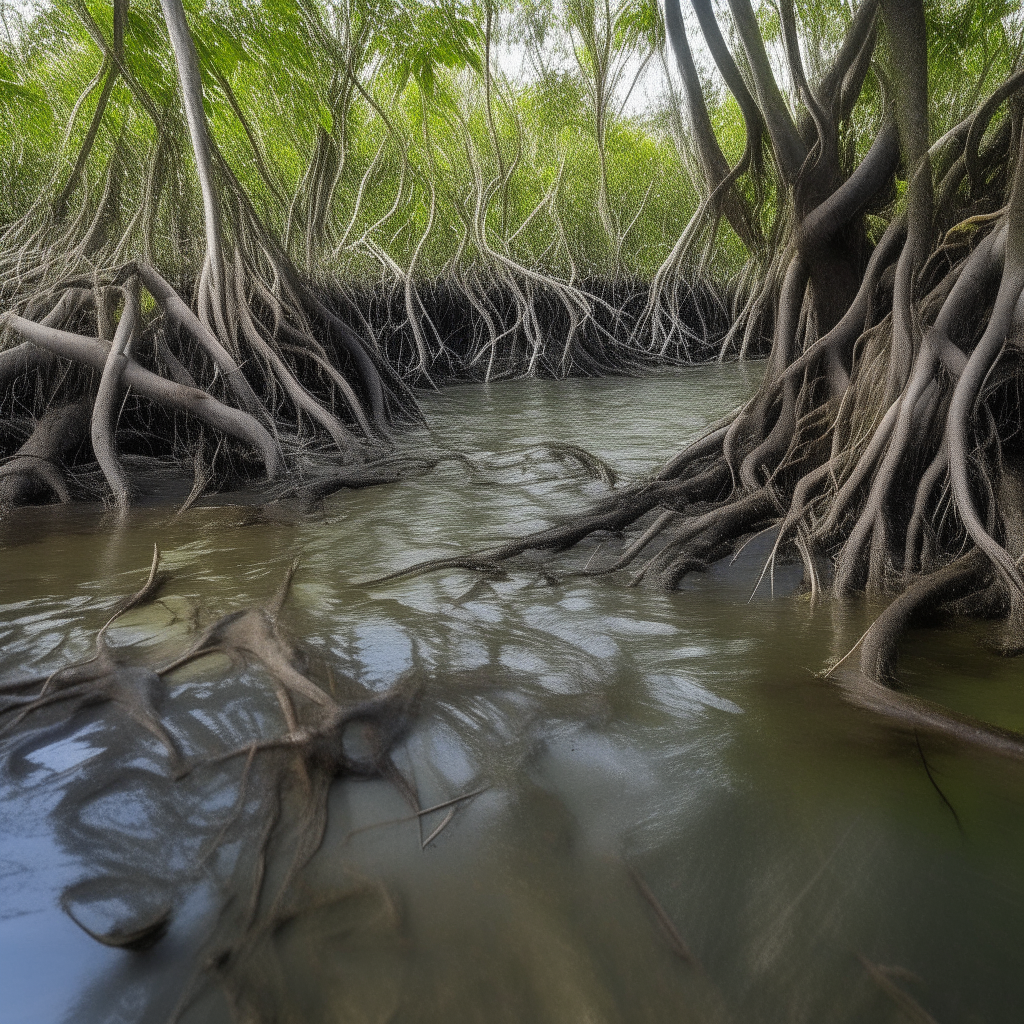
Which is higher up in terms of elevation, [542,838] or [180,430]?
[180,430]

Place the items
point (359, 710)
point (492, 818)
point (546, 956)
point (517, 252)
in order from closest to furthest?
point (546, 956), point (492, 818), point (359, 710), point (517, 252)

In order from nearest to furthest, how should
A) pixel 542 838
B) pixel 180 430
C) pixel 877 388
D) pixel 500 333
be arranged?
1. pixel 542 838
2. pixel 877 388
3. pixel 180 430
4. pixel 500 333

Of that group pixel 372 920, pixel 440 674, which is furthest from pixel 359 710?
pixel 372 920

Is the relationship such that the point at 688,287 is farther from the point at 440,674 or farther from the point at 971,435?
the point at 440,674

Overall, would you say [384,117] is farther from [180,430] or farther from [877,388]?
[877,388]

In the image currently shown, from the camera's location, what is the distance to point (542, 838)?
1.28 m

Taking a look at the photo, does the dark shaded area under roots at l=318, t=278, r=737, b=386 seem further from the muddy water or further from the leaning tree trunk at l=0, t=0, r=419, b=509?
the muddy water

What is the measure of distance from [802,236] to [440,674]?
228 cm

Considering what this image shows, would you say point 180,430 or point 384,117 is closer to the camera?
point 180,430

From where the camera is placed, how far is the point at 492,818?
1335mm

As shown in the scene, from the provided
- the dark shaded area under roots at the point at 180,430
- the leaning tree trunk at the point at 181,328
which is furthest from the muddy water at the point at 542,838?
the leaning tree trunk at the point at 181,328

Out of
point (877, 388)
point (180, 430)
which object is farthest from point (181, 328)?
point (877, 388)

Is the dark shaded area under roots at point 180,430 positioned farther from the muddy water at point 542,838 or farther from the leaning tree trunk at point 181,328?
the muddy water at point 542,838

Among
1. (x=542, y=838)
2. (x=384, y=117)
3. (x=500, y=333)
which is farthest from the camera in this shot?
(x=500, y=333)
